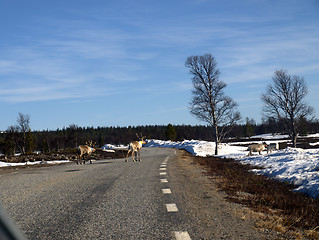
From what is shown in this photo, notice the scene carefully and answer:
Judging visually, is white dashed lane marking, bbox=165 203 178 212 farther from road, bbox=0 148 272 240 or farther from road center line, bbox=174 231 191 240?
road center line, bbox=174 231 191 240

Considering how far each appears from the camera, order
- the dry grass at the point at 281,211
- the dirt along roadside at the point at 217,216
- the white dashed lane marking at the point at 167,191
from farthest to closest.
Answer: the white dashed lane marking at the point at 167,191 → the dry grass at the point at 281,211 → the dirt along roadside at the point at 217,216

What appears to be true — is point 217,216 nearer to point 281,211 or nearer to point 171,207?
point 171,207

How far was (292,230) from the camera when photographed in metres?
4.53

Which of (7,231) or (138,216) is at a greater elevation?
(7,231)

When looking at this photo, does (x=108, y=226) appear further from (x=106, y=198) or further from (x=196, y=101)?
(x=196, y=101)

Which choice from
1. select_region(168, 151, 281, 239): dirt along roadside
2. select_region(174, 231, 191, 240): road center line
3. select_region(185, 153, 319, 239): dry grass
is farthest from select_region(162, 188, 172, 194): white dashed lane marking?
select_region(174, 231, 191, 240): road center line

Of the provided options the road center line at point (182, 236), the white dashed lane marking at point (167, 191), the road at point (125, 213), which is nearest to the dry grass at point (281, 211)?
the road at point (125, 213)

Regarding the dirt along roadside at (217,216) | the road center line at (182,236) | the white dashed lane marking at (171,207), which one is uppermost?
the road center line at (182,236)

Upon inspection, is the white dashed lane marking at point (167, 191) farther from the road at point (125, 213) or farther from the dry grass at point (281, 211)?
the dry grass at point (281, 211)

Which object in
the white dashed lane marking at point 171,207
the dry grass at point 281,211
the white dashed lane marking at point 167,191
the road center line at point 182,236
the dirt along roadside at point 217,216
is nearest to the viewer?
the road center line at point 182,236

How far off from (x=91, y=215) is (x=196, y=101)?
93.1 feet

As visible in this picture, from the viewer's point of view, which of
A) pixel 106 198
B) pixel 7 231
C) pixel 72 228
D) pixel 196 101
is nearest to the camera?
pixel 7 231

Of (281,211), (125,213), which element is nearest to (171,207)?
(125,213)

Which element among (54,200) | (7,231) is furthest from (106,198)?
(7,231)
